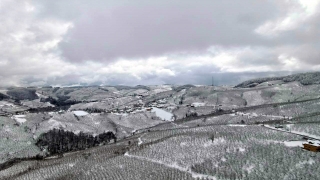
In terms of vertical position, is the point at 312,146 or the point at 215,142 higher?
the point at 312,146

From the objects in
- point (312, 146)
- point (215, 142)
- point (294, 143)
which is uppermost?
point (312, 146)

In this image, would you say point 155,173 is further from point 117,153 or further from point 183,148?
point 117,153

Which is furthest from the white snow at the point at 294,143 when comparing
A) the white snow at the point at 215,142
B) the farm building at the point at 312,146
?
the white snow at the point at 215,142

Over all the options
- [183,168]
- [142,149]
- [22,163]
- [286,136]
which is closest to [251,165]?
[183,168]

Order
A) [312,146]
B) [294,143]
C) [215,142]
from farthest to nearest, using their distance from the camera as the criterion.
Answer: [215,142] < [294,143] < [312,146]

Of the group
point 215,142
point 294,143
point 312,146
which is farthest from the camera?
point 215,142

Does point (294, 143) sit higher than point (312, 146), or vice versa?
point (312, 146)

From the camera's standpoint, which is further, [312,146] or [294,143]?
[294,143]

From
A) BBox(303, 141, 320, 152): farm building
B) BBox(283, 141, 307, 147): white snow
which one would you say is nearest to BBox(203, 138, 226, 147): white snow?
BBox(283, 141, 307, 147): white snow

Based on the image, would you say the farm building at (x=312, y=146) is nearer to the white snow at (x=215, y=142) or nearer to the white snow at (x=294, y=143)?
the white snow at (x=294, y=143)

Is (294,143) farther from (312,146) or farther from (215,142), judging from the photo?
(215,142)

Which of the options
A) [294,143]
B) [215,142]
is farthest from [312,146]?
[215,142]
